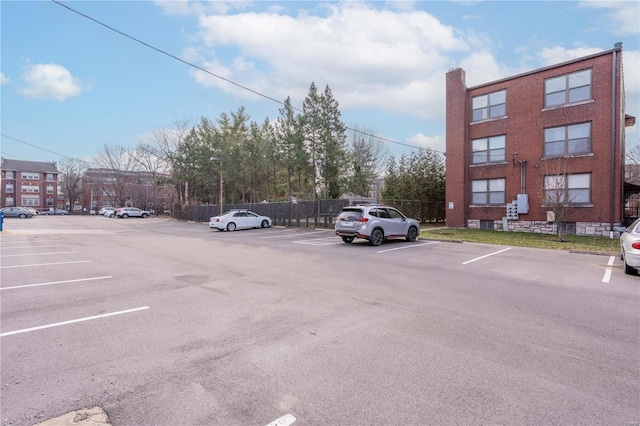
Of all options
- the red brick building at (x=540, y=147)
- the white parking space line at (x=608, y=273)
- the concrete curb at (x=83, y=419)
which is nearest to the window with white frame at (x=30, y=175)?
the red brick building at (x=540, y=147)

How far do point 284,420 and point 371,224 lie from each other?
12.1 m

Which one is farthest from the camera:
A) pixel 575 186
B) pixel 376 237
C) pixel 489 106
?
pixel 489 106

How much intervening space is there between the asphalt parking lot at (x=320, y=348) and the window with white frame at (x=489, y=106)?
17234 millimetres

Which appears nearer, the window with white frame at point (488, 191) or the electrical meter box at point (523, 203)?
the electrical meter box at point (523, 203)

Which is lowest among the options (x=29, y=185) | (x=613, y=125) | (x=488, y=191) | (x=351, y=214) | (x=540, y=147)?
(x=351, y=214)

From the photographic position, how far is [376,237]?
47.9 feet

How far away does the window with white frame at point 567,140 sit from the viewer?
19484 mm

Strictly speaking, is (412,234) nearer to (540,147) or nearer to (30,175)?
(540,147)

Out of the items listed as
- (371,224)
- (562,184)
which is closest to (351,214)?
(371,224)

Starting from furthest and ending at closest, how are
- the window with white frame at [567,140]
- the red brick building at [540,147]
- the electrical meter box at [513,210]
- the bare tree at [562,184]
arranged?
the electrical meter box at [513,210]
the window with white frame at [567,140]
the red brick building at [540,147]
the bare tree at [562,184]

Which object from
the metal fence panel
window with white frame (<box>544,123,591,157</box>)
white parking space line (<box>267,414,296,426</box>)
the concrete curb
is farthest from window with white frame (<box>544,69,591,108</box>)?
the concrete curb

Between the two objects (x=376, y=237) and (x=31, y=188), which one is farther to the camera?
(x=31, y=188)

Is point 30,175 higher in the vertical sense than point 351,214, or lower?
higher

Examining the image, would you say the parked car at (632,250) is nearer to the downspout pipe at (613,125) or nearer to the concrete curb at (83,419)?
the concrete curb at (83,419)
